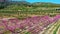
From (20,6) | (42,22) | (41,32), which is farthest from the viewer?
(20,6)

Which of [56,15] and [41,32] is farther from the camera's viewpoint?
[56,15]

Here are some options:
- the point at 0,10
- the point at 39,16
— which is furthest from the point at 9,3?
the point at 39,16

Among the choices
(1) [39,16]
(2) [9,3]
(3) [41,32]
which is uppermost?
(2) [9,3]

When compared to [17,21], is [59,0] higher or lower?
higher

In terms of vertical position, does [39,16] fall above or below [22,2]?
below

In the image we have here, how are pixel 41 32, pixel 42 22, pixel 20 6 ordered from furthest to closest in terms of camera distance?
1. pixel 20 6
2. pixel 42 22
3. pixel 41 32

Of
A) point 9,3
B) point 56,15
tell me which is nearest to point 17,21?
point 9,3

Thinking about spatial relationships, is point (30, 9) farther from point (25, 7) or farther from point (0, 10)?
point (0, 10)

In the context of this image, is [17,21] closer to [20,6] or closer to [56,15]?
[20,6]

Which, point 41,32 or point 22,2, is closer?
point 41,32
